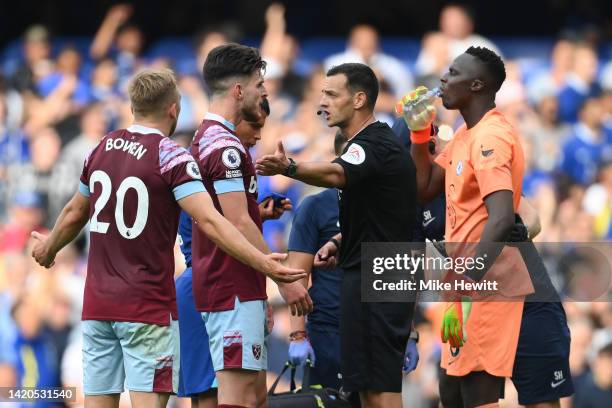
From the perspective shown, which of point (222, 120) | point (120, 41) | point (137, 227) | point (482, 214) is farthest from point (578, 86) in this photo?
point (137, 227)

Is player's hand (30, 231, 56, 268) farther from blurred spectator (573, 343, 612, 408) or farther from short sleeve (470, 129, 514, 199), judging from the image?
blurred spectator (573, 343, 612, 408)

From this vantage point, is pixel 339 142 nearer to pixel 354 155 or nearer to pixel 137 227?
pixel 354 155

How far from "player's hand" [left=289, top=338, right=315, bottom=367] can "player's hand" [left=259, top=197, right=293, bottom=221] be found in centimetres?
82

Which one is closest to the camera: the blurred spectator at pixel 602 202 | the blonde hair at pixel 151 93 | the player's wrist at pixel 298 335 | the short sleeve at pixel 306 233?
the blonde hair at pixel 151 93

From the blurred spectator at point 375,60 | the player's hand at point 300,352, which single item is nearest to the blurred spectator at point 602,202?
the blurred spectator at point 375,60

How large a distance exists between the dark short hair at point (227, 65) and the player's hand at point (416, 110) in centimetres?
91

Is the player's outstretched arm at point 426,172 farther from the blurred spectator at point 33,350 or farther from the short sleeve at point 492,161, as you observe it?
the blurred spectator at point 33,350

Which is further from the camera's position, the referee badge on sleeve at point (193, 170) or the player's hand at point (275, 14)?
the player's hand at point (275, 14)

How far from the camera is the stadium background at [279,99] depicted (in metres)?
11.7

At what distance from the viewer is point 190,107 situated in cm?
1400

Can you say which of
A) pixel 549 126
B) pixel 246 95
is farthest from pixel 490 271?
pixel 549 126

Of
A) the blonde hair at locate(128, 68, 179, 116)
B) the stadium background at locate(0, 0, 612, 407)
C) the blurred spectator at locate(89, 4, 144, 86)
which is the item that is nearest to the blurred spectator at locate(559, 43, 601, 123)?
the stadium background at locate(0, 0, 612, 407)

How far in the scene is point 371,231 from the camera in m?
6.59

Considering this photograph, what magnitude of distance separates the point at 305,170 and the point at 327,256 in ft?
2.62
